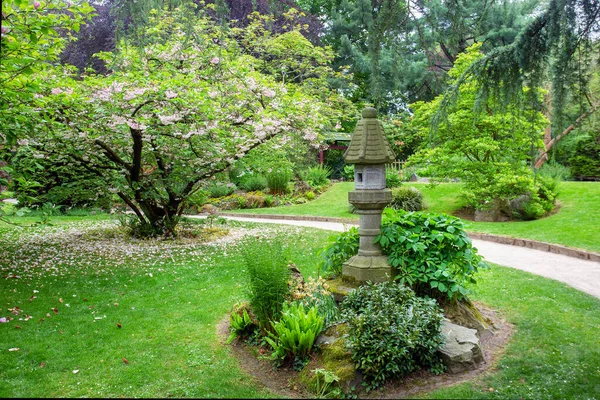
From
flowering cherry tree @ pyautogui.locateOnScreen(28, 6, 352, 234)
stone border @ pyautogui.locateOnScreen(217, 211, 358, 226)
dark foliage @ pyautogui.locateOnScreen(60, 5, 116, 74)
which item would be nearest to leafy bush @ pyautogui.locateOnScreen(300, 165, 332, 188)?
stone border @ pyautogui.locateOnScreen(217, 211, 358, 226)

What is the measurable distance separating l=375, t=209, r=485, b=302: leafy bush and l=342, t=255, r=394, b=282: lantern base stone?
91 millimetres

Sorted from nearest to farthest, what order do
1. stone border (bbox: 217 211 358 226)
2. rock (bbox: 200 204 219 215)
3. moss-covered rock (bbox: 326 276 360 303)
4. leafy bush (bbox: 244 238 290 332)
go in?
leafy bush (bbox: 244 238 290 332) → moss-covered rock (bbox: 326 276 360 303) → stone border (bbox: 217 211 358 226) → rock (bbox: 200 204 219 215)

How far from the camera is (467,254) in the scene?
440cm

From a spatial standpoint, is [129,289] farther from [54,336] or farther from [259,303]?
[259,303]

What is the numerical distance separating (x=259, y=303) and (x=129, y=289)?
2646 mm

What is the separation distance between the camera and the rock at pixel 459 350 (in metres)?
3.64

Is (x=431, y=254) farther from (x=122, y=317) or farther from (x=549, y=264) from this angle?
(x=549, y=264)

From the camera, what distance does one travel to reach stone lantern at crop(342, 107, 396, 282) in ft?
15.3

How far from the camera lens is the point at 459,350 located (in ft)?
12.2

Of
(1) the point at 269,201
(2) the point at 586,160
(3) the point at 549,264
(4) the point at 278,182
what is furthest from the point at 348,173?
(3) the point at 549,264

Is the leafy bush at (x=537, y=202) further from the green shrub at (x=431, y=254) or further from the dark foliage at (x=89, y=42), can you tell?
the dark foliage at (x=89, y=42)

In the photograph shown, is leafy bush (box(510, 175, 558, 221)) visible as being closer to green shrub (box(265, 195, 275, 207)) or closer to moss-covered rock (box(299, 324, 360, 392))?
green shrub (box(265, 195, 275, 207))

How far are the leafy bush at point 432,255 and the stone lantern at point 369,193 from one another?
0.14 meters

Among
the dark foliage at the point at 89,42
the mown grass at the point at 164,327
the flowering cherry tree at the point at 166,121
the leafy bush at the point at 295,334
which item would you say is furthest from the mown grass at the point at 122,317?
the dark foliage at the point at 89,42
